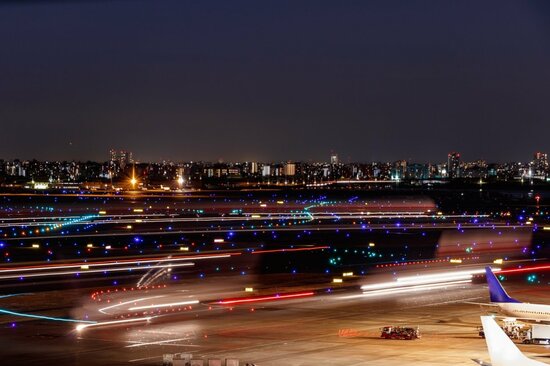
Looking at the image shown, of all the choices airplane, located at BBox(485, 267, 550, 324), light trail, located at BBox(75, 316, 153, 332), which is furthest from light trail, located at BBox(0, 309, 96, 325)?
airplane, located at BBox(485, 267, 550, 324)

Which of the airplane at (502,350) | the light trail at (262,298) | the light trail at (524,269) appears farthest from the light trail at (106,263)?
the airplane at (502,350)

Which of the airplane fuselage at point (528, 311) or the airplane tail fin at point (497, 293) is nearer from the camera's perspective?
the airplane fuselage at point (528, 311)

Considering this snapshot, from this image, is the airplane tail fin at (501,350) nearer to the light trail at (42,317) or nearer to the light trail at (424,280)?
the light trail at (42,317)

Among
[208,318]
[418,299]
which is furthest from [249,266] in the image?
[208,318]

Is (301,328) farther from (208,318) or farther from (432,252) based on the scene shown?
(432,252)

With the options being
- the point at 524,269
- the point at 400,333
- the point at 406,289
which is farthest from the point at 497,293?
the point at 524,269

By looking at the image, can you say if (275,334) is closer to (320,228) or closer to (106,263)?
(106,263)
